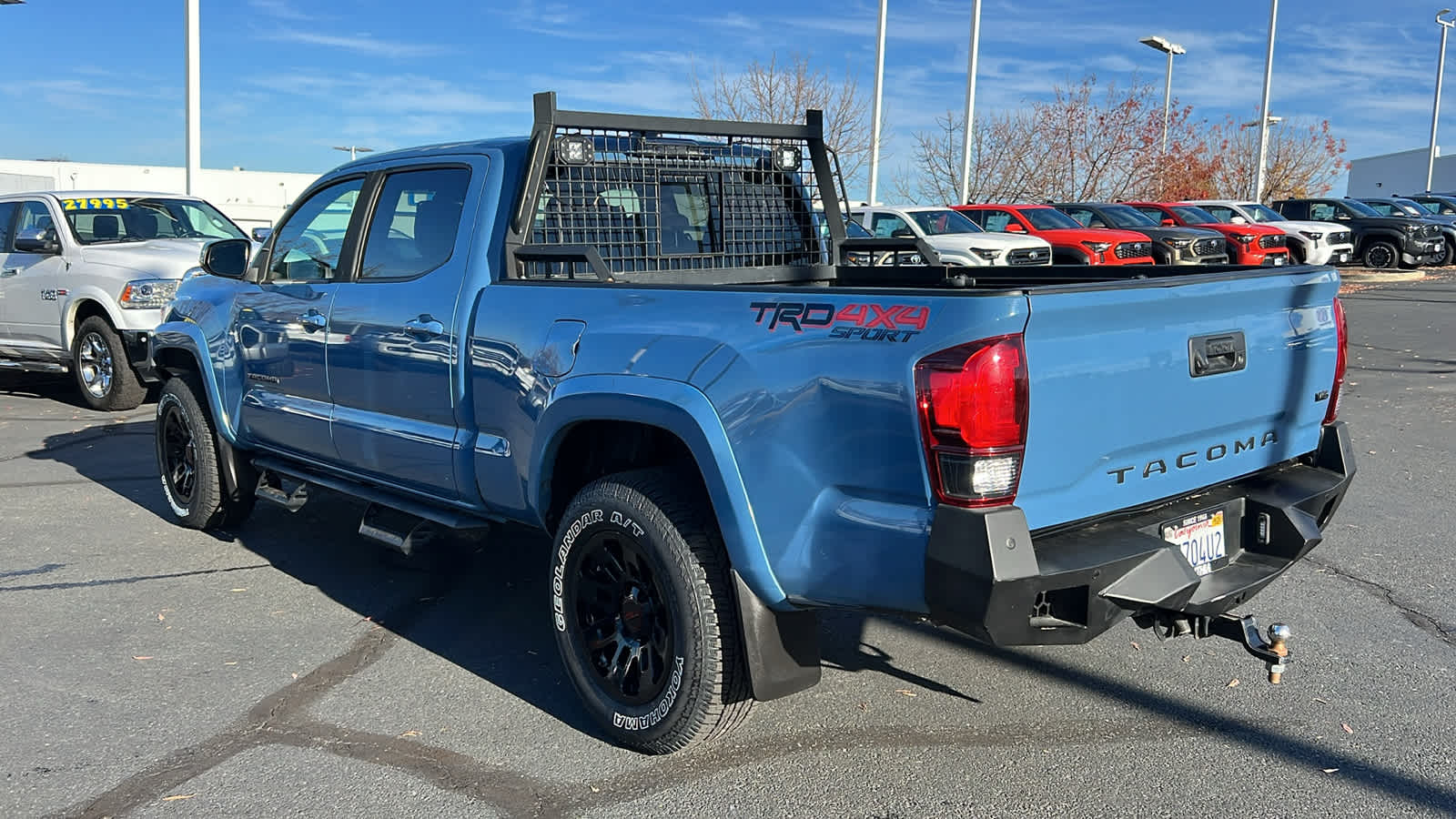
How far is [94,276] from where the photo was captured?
33.5ft

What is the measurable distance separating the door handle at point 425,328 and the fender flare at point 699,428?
0.84m

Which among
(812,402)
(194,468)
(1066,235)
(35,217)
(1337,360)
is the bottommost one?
(194,468)

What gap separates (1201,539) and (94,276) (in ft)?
31.8

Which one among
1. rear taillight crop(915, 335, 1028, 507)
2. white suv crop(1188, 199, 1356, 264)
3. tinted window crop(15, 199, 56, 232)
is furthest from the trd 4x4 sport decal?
white suv crop(1188, 199, 1356, 264)

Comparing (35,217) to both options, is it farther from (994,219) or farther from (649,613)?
(994,219)

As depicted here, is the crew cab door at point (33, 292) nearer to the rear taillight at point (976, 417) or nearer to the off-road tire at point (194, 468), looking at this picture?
the off-road tire at point (194, 468)

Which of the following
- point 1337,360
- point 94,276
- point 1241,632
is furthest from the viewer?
point 94,276

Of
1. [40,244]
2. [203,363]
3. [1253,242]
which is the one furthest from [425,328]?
[1253,242]

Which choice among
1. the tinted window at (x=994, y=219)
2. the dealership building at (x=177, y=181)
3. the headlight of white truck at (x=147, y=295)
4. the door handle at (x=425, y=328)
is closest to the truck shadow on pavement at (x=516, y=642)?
the door handle at (x=425, y=328)

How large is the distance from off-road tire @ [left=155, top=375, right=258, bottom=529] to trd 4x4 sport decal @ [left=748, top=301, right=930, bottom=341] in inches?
153

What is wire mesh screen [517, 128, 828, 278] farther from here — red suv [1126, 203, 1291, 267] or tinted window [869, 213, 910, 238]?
red suv [1126, 203, 1291, 267]

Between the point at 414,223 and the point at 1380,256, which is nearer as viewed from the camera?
the point at 414,223

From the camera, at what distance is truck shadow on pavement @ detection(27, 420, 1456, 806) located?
3652 millimetres

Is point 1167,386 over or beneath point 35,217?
beneath
